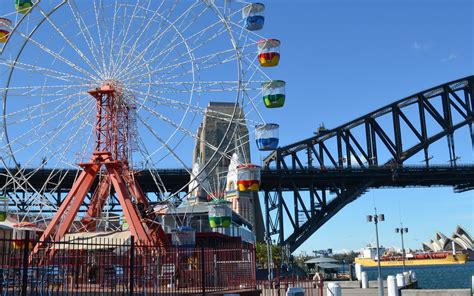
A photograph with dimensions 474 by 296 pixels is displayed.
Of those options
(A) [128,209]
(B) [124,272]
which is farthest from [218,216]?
(B) [124,272]

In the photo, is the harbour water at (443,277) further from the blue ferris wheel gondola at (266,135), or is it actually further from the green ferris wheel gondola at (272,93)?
the green ferris wheel gondola at (272,93)

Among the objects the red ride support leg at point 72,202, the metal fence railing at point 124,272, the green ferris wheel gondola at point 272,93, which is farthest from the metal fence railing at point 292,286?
the red ride support leg at point 72,202

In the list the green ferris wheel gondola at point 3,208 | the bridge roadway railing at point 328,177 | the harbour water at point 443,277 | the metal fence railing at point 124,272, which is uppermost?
the bridge roadway railing at point 328,177

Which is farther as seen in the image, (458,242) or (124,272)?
(458,242)

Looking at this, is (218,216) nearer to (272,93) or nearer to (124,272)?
(272,93)

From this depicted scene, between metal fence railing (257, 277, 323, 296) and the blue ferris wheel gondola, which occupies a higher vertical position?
the blue ferris wheel gondola

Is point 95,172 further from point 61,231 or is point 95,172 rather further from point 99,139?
point 61,231

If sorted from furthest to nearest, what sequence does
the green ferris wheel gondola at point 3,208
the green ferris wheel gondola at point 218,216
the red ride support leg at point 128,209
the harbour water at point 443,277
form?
the harbour water at point 443,277
the green ferris wheel gondola at point 3,208
the green ferris wheel gondola at point 218,216
the red ride support leg at point 128,209

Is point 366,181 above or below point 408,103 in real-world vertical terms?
below

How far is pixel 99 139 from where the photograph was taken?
35.2 metres

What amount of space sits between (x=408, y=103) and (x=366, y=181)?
54.7 feet

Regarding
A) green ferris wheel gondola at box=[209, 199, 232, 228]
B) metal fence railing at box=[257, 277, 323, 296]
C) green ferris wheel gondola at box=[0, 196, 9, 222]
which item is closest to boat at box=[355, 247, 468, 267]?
green ferris wheel gondola at box=[209, 199, 232, 228]

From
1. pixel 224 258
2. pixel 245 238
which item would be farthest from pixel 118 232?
pixel 245 238

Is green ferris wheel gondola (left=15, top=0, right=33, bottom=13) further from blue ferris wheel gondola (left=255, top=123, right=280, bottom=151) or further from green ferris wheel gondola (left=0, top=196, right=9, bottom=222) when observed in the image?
blue ferris wheel gondola (left=255, top=123, right=280, bottom=151)
